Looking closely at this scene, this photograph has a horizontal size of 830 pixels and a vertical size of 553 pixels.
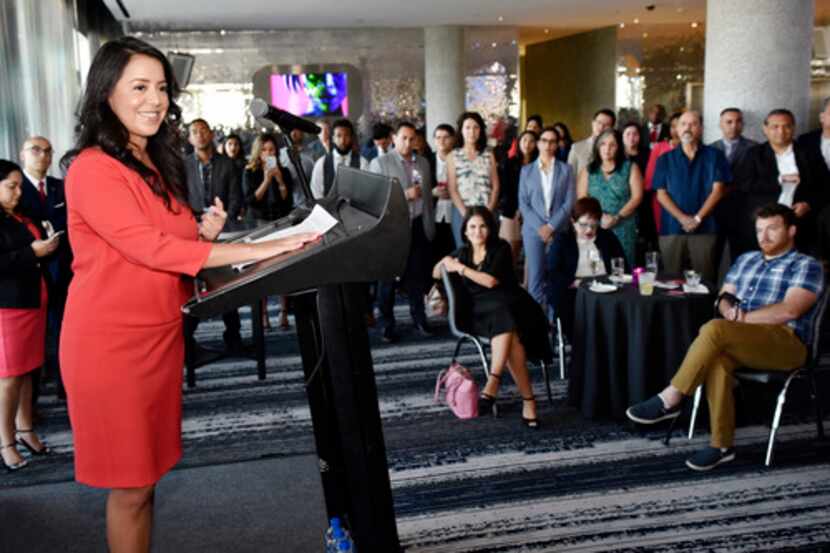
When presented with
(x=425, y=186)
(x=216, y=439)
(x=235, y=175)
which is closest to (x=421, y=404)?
(x=216, y=439)

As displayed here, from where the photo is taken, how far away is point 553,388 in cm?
551

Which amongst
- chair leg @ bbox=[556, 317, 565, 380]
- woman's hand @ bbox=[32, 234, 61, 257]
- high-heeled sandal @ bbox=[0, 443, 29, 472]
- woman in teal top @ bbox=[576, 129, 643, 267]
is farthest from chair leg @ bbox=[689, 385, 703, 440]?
high-heeled sandal @ bbox=[0, 443, 29, 472]

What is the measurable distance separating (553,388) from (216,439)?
2169 mm

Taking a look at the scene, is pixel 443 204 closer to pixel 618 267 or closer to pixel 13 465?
pixel 618 267

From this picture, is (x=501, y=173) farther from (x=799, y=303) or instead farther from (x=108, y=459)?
(x=108, y=459)

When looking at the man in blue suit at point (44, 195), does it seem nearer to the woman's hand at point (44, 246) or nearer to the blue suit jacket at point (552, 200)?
the woman's hand at point (44, 246)

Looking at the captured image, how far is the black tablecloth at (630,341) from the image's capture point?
4605 millimetres

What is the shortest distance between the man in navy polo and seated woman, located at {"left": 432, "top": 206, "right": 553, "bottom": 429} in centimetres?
213

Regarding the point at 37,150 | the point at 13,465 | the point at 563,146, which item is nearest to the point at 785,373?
the point at 13,465

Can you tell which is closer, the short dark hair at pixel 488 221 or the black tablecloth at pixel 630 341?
the black tablecloth at pixel 630 341

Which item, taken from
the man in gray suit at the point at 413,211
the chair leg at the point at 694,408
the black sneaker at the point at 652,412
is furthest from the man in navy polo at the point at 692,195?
the black sneaker at the point at 652,412

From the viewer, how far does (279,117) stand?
231cm

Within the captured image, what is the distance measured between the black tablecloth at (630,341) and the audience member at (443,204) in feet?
8.47

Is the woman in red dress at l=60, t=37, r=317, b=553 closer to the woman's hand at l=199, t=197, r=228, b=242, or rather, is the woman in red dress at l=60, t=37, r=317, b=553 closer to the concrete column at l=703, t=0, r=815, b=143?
the woman's hand at l=199, t=197, r=228, b=242
